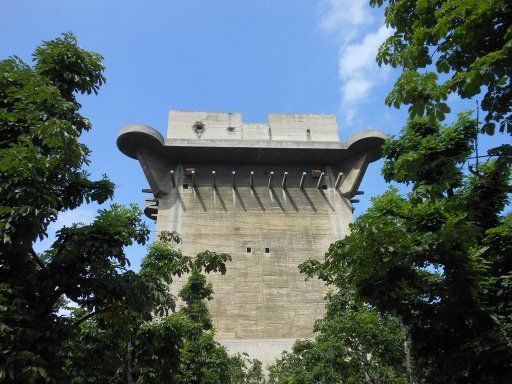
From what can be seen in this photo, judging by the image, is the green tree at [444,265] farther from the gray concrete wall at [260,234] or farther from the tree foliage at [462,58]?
the gray concrete wall at [260,234]

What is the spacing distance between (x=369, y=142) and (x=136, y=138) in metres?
16.6

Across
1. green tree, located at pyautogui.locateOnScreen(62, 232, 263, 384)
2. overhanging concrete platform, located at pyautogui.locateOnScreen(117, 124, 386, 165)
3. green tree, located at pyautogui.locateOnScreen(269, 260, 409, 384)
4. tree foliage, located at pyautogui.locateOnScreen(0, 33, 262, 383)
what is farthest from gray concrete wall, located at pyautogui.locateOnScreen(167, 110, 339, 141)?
tree foliage, located at pyautogui.locateOnScreen(0, 33, 262, 383)

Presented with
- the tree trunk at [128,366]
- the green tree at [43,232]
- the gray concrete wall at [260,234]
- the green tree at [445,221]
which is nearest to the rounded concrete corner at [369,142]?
the gray concrete wall at [260,234]

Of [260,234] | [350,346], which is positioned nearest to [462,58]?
[350,346]

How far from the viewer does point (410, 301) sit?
8141 mm

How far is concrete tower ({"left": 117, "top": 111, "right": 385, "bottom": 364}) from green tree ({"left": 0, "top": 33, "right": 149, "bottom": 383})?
70.0ft

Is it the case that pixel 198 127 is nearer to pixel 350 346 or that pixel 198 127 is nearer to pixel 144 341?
pixel 350 346

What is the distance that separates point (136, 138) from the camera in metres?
30.0

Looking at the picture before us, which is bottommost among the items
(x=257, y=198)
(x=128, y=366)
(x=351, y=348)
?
(x=128, y=366)

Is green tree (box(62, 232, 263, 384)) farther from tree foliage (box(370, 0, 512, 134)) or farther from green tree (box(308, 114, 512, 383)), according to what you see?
tree foliage (box(370, 0, 512, 134))

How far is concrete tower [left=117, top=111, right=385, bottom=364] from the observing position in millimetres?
27672

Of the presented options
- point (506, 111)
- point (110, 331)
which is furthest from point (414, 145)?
point (110, 331)

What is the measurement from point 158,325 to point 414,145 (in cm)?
710

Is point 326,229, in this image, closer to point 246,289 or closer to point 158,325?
point 246,289
